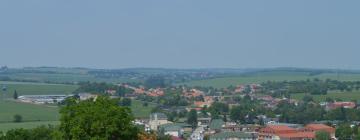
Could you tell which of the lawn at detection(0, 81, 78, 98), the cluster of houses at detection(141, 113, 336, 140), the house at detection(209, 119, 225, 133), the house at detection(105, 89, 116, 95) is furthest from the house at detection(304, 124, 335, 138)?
the lawn at detection(0, 81, 78, 98)

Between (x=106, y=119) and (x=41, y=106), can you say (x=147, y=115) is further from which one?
(x=106, y=119)

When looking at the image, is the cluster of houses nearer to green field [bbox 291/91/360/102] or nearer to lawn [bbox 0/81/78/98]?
green field [bbox 291/91/360/102]

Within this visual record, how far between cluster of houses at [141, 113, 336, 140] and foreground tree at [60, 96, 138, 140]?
51.0 m

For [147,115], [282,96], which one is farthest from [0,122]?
[282,96]

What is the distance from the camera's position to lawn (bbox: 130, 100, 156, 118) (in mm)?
111719

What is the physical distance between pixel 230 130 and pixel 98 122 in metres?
65.7

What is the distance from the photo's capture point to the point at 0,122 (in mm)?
95812

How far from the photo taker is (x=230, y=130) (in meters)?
100

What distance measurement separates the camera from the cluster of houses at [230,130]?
93.6m

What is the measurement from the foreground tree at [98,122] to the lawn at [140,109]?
71.7 m

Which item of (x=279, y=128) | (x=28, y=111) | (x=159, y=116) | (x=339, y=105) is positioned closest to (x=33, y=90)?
(x=28, y=111)

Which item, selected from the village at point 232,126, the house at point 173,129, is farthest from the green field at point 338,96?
the house at point 173,129

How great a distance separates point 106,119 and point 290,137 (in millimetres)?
59682

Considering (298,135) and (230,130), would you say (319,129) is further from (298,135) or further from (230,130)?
(230,130)
